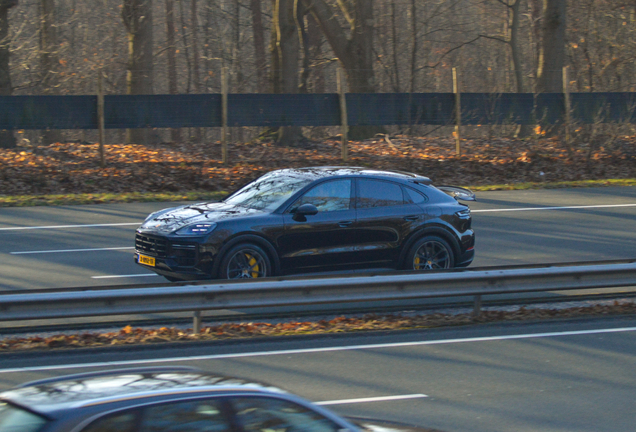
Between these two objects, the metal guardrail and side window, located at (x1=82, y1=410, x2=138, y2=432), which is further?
the metal guardrail

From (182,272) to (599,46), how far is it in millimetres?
28920

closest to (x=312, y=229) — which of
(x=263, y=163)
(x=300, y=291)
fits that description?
(x=300, y=291)

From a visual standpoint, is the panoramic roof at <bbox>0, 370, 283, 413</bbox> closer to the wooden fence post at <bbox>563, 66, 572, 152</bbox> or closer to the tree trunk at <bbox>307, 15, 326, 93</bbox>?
the wooden fence post at <bbox>563, 66, 572, 152</bbox>

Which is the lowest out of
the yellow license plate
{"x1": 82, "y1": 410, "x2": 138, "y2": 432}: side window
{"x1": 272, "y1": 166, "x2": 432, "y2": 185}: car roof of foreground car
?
the yellow license plate

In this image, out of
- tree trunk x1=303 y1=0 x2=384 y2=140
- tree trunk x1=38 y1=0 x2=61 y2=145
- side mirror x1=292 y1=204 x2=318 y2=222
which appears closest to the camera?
side mirror x1=292 y1=204 x2=318 y2=222

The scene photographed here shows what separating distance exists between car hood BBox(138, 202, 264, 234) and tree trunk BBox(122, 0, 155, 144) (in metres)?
14.9

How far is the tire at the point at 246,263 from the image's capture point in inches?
372

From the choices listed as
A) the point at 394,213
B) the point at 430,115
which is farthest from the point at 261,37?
the point at 394,213

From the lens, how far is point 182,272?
932 cm

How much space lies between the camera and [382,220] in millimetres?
10289

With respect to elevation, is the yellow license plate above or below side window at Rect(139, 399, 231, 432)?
below

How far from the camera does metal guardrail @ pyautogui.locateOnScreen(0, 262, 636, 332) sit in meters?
7.57

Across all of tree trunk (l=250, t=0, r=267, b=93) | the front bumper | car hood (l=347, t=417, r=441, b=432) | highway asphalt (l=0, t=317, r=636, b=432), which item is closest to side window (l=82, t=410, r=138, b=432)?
car hood (l=347, t=417, r=441, b=432)

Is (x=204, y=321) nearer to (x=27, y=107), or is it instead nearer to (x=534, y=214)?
(x=534, y=214)
